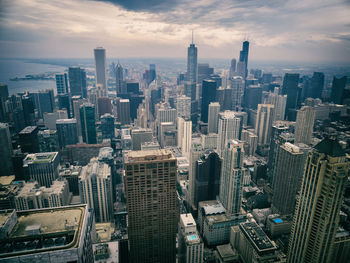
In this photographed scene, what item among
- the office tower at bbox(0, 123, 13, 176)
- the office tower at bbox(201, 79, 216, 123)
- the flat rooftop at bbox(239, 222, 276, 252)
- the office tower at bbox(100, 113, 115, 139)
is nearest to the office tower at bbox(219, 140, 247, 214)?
the flat rooftop at bbox(239, 222, 276, 252)

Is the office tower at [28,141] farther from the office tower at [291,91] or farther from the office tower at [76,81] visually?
the office tower at [291,91]

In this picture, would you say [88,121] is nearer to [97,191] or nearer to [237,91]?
[97,191]

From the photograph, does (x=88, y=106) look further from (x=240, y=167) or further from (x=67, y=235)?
(x=67, y=235)

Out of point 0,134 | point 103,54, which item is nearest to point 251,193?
point 0,134

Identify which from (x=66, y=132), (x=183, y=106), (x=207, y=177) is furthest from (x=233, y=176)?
(x=183, y=106)

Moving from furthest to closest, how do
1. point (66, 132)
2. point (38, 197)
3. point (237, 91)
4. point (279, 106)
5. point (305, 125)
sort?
point (237, 91) → point (279, 106) → point (66, 132) → point (305, 125) → point (38, 197)
